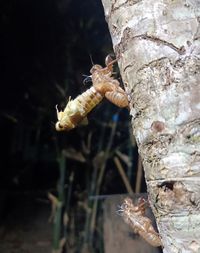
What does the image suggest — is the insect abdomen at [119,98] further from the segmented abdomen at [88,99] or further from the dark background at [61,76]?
the dark background at [61,76]

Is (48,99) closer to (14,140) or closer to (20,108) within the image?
(20,108)

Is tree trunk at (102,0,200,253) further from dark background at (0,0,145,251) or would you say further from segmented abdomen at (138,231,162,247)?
dark background at (0,0,145,251)

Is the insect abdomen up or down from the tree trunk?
up

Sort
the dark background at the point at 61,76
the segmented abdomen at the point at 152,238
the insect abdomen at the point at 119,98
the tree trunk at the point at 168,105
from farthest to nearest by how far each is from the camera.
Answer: the dark background at the point at 61,76, the segmented abdomen at the point at 152,238, the insect abdomen at the point at 119,98, the tree trunk at the point at 168,105

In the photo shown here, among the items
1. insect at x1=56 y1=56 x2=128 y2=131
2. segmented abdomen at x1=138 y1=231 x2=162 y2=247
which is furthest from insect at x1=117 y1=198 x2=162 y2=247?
insect at x1=56 y1=56 x2=128 y2=131

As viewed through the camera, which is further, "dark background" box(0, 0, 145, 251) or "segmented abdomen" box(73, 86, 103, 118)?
"dark background" box(0, 0, 145, 251)

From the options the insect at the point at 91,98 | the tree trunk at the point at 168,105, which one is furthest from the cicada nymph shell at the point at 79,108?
the tree trunk at the point at 168,105

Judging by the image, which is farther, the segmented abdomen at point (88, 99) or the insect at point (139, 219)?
the insect at point (139, 219)
